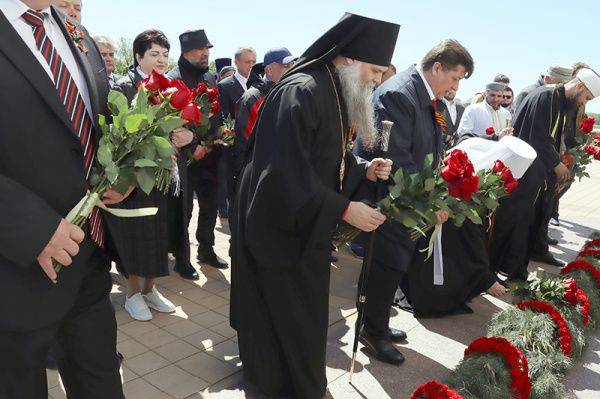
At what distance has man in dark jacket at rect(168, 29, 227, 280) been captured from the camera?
4500 mm

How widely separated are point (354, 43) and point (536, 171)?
3.65 metres

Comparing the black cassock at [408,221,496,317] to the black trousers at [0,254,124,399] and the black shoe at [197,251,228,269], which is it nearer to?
the black shoe at [197,251,228,269]

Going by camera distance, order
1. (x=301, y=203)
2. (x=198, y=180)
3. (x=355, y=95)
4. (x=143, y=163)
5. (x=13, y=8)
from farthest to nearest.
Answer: (x=198, y=180)
(x=355, y=95)
(x=301, y=203)
(x=143, y=163)
(x=13, y=8)

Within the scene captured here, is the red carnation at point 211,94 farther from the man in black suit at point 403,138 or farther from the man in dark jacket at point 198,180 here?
the man in black suit at point 403,138

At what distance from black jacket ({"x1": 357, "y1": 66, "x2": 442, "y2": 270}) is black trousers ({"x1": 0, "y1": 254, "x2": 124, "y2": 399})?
6.31 feet

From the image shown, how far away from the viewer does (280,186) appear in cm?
263

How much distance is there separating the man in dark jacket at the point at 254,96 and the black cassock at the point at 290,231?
211 centimetres

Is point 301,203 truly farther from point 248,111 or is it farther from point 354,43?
point 248,111

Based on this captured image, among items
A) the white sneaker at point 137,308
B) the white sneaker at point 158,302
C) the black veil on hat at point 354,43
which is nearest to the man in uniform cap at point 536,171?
the black veil on hat at point 354,43

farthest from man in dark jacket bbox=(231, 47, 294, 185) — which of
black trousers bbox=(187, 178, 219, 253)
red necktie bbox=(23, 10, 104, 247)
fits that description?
red necktie bbox=(23, 10, 104, 247)

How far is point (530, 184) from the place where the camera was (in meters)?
5.55

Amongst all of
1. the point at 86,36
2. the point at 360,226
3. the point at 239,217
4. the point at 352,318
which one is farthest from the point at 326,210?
the point at 352,318

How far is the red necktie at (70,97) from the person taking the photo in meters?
1.78

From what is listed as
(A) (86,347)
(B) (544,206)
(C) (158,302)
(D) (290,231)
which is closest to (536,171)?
(B) (544,206)
